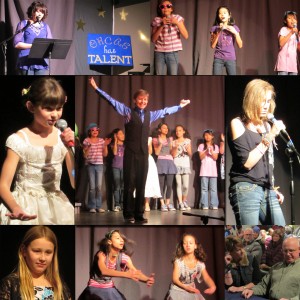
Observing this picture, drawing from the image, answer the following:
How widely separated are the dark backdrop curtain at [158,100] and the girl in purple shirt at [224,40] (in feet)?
1.33

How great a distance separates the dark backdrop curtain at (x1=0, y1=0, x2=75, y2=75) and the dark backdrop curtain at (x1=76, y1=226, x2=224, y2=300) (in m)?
1.33

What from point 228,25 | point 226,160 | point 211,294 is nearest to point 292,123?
point 226,160

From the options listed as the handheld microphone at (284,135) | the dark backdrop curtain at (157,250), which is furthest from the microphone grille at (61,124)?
the handheld microphone at (284,135)

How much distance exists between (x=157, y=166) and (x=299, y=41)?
4.70 feet

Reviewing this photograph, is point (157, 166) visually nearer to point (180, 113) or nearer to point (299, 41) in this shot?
point (180, 113)

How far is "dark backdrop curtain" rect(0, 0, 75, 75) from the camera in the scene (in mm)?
5832

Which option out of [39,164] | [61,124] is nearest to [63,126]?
[61,124]

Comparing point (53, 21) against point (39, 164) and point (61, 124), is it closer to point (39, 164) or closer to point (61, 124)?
point (61, 124)

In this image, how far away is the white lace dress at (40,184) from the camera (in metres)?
5.29

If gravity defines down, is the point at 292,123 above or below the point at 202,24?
below

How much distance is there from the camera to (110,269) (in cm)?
532

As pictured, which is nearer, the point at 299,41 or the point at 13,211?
the point at 13,211

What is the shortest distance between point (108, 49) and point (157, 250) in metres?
1.51

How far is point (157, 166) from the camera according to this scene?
5391 mm
